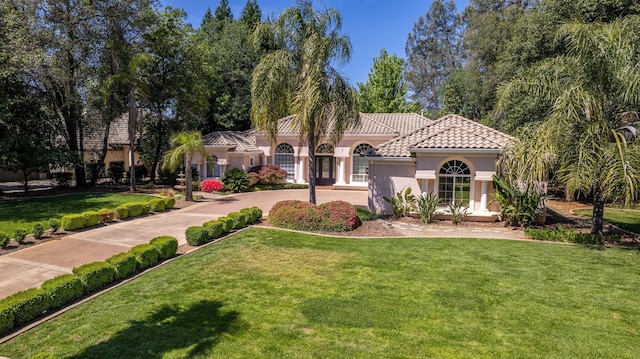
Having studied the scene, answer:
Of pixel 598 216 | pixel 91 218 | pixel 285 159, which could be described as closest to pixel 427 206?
pixel 598 216

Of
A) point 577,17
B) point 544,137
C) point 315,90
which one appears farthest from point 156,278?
point 577,17

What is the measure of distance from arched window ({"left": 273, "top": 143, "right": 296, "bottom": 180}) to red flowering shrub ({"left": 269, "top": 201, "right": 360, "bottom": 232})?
1583 cm

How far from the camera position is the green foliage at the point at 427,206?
15.8m

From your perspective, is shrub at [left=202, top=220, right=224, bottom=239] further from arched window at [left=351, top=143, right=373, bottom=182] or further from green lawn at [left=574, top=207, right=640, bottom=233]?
arched window at [left=351, top=143, right=373, bottom=182]

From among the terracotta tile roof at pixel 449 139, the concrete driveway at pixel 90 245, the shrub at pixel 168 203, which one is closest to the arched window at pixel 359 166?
the terracotta tile roof at pixel 449 139

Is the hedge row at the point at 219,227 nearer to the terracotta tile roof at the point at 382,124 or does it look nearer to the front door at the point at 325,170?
the terracotta tile roof at the point at 382,124

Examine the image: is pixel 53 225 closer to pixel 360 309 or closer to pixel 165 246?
pixel 165 246

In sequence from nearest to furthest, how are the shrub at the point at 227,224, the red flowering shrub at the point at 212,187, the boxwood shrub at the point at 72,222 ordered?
the boxwood shrub at the point at 72,222, the shrub at the point at 227,224, the red flowering shrub at the point at 212,187

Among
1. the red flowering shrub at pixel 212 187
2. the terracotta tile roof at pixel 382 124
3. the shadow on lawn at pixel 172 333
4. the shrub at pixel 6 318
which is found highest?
the terracotta tile roof at pixel 382 124

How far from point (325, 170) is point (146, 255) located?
23.1 metres

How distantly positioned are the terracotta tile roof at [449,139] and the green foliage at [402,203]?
6.26 ft

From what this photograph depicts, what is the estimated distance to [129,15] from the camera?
24.2m

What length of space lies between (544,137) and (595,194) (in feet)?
9.24

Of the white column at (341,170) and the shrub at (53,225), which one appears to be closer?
the shrub at (53,225)
